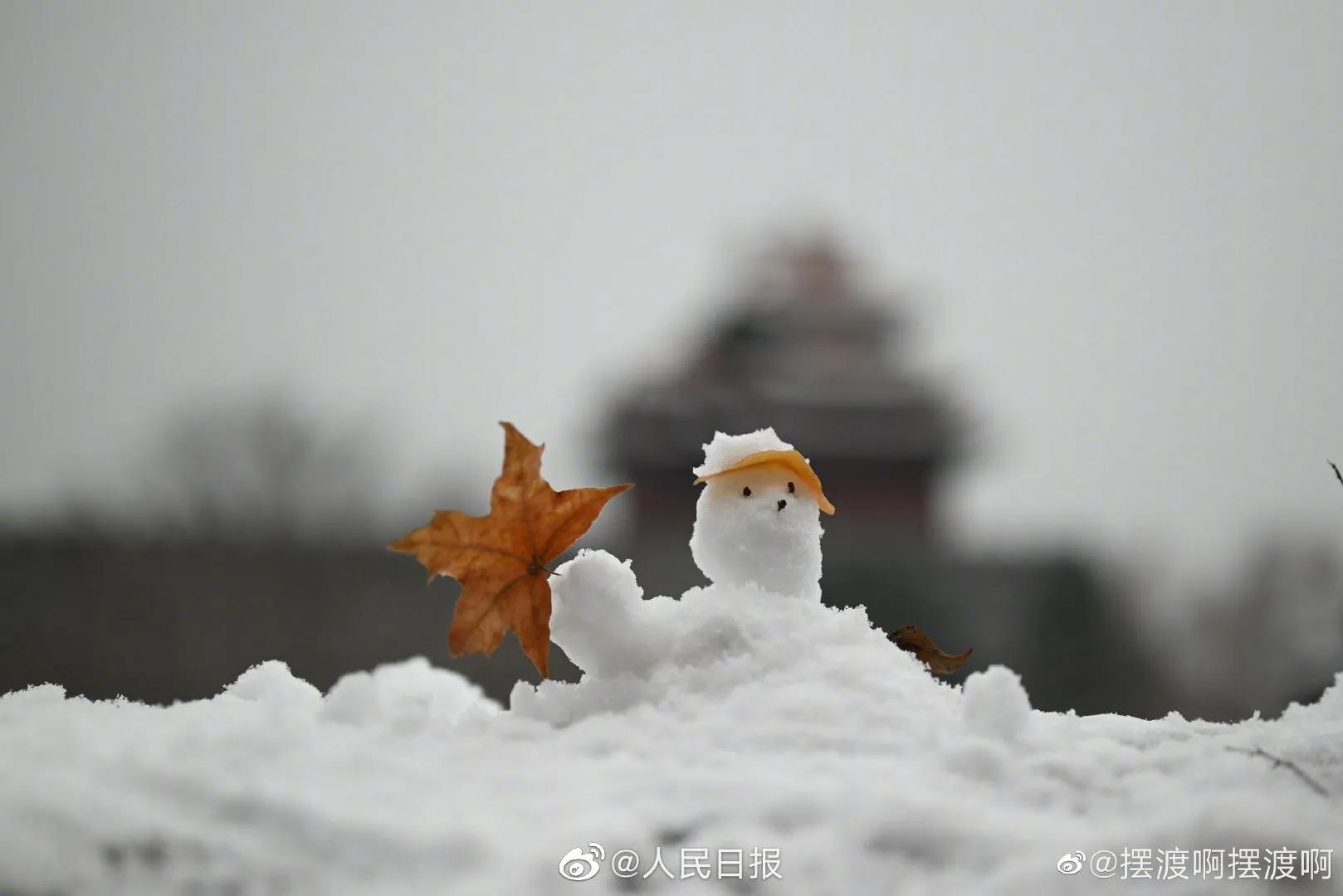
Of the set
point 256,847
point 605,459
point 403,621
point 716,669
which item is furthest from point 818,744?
point 605,459

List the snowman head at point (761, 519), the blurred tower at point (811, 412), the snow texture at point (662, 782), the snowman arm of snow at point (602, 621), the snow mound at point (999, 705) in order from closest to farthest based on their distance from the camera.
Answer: the snow texture at point (662, 782) → the snow mound at point (999, 705) → the snowman arm of snow at point (602, 621) → the snowman head at point (761, 519) → the blurred tower at point (811, 412)

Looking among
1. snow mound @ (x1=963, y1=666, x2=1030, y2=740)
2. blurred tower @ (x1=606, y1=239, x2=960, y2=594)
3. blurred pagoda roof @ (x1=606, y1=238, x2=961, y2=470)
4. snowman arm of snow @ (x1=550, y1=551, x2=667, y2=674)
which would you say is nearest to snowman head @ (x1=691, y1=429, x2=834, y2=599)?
snowman arm of snow @ (x1=550, y1=551, x2=667, y2=674)

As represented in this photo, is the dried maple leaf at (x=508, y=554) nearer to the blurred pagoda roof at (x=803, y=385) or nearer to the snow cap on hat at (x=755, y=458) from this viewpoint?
the snow cap on hat at (x=755, y=458)

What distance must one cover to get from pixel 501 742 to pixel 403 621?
625 cm

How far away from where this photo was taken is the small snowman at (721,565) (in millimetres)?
998

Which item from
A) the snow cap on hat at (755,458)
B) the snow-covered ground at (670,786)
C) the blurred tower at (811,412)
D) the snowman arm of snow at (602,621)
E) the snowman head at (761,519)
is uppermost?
the blurred tower at (811,412)

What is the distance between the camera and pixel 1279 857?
0.73 m

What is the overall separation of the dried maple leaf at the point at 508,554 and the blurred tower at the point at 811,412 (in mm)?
7301

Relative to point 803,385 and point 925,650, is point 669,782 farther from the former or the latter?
point 803,385

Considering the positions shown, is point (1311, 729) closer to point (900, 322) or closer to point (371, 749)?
point (371, 749)

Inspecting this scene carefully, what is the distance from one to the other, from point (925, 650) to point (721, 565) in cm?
22

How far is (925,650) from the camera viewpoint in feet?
3.73

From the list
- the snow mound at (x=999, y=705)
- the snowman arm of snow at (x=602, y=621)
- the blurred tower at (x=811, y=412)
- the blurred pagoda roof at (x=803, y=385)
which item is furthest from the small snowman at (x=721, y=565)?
the blurred pagoda roof at (x=803, y=385)

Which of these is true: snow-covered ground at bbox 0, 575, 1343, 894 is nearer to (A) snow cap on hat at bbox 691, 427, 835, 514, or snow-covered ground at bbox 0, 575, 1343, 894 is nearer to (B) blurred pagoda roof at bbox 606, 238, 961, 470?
(A) snow cap on hat at bbox 691, 427, 835, 514
